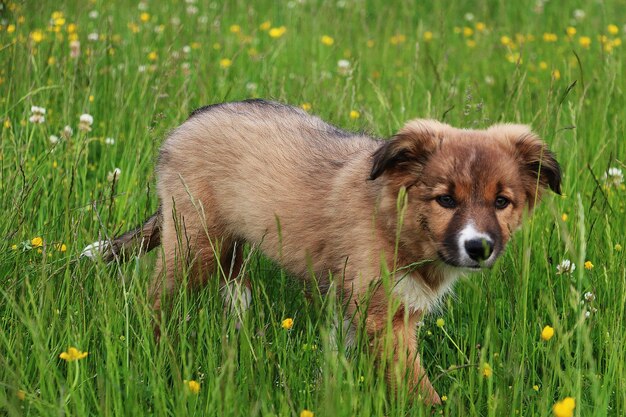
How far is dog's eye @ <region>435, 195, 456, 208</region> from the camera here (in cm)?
310

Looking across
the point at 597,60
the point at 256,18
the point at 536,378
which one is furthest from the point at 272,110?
the point at 256,18

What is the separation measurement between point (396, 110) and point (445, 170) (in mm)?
2661

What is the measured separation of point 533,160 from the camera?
3.34m

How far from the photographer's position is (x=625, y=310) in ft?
11.6

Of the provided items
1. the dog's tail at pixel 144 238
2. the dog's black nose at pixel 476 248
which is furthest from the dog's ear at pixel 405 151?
the dog's tail at pixel 144 238

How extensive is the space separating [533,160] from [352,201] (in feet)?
2.28

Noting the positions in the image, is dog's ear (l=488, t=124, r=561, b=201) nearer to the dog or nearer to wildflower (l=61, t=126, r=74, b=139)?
the dog

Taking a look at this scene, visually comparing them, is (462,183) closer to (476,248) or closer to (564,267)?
(476,248)

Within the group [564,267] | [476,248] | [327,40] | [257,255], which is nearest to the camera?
[476,248]

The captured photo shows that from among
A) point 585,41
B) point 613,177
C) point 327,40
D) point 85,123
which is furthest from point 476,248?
point 585,41

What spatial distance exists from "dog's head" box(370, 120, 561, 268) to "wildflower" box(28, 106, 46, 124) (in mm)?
2199

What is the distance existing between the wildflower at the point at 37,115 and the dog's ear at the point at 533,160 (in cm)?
252

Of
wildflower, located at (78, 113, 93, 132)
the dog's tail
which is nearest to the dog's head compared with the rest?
the dog's tail

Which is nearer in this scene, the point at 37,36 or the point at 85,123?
the point at 85,123
